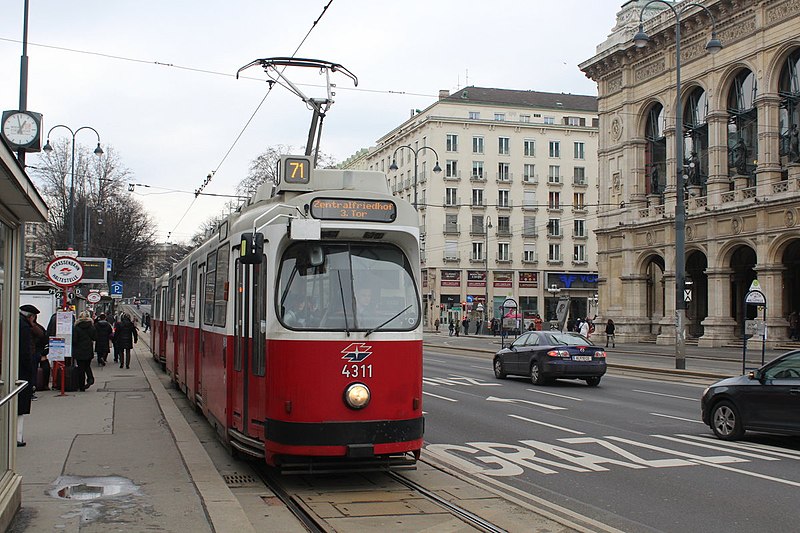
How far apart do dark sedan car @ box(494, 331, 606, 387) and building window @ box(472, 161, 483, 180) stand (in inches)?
2600

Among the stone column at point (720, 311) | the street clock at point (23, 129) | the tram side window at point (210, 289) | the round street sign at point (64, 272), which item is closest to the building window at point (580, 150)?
the stone column at point (720, 311)

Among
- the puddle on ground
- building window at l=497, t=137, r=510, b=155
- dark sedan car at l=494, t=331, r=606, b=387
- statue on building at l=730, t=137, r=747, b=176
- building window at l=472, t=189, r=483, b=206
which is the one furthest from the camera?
building window at l=497, t=137, r=510, b=155

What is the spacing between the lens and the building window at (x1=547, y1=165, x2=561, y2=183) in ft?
304

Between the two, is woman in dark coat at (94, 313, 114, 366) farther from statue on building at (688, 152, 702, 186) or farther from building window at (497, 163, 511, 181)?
building window at (497, 163, 511, 181)

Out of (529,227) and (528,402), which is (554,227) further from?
(528,402)

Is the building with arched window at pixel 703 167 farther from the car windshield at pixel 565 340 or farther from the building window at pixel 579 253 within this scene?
the building window at pixel 579 253

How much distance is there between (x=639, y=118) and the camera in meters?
53.2

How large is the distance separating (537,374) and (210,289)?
1248 centimetres

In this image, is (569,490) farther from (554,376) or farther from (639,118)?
(639,118)

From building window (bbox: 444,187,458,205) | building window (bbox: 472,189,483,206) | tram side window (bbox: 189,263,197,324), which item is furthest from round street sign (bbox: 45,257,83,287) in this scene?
building window (bbox: 472,189,483,206)

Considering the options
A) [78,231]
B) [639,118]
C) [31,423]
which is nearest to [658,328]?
[639,118]

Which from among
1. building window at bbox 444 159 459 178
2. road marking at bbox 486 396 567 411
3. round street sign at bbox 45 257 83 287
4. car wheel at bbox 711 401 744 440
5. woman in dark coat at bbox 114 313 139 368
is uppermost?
building window at bbox 444 159 459 178

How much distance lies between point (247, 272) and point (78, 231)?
174 feet

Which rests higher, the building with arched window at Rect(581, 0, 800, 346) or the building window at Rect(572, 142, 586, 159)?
the building window at Rect(572, 142, 586, 159)
